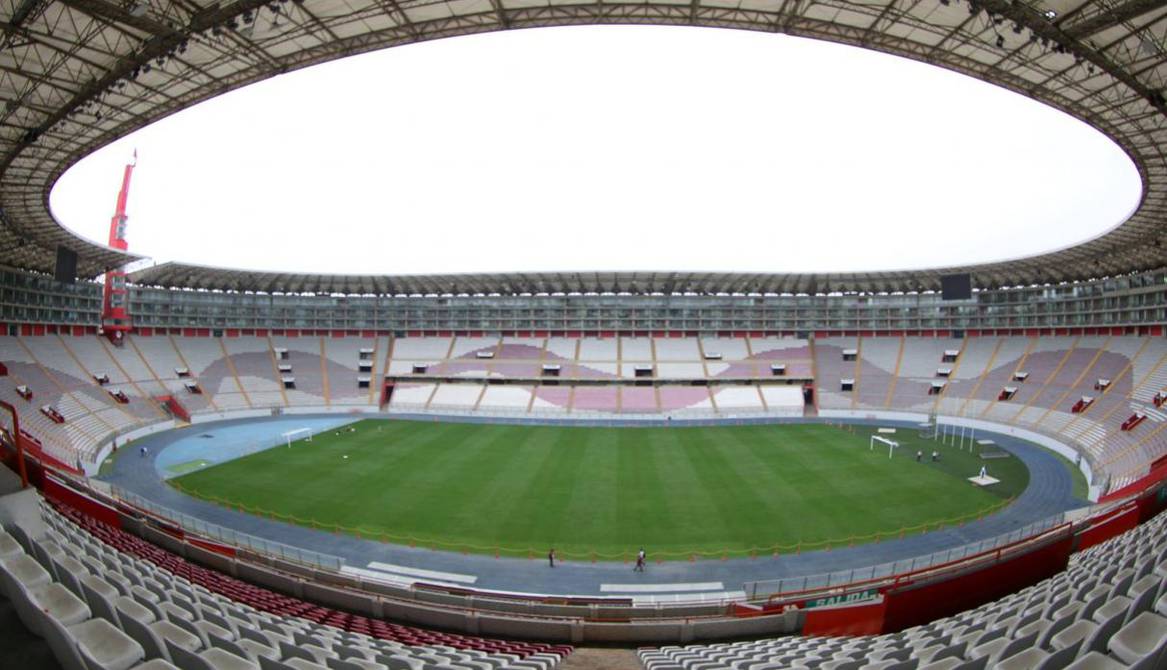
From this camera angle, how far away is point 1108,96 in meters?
18.0

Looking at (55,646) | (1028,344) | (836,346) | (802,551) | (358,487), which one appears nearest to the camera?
(55,646)

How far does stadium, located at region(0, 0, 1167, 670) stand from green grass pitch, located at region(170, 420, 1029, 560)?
255 millimetres

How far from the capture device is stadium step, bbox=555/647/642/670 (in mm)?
10148

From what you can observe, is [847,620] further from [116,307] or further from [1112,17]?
[116,307]

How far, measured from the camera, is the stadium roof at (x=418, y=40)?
1409 cm

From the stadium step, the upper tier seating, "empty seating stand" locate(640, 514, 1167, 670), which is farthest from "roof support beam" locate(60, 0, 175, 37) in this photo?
the upper tier seating

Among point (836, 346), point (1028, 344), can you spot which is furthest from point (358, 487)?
point (1028, 344)

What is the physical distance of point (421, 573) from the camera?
19.7 m

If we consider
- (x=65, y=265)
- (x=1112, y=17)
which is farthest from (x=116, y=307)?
(x=1112, y=17)

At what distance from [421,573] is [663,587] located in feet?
27.3

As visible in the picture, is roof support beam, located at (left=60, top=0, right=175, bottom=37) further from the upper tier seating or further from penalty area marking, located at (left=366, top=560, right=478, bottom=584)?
the upper tier seating

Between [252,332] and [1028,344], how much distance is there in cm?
7423

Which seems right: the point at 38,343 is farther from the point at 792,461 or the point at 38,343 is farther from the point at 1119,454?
the point at 1119,454

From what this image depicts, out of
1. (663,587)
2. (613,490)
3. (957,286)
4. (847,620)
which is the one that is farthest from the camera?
(957,286)
